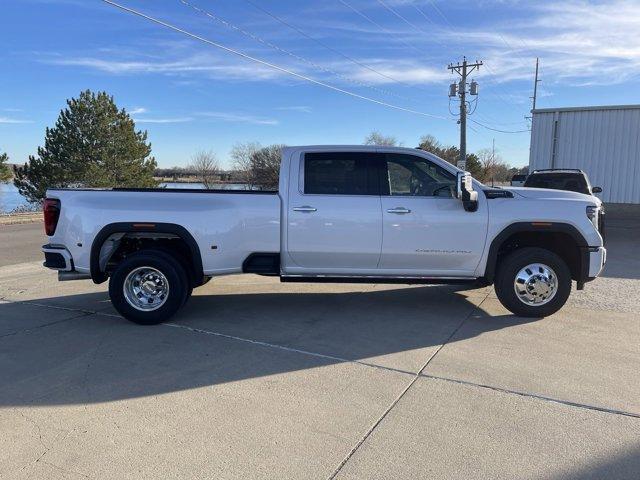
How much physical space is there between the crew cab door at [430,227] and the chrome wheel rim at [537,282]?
0.57 metres

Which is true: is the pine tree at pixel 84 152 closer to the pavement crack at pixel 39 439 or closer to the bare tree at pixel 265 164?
the bare tree at pixel 265 164

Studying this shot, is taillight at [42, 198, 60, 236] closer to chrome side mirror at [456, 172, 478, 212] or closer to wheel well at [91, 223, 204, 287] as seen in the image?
wheel well at [91, 223, 204, 287]

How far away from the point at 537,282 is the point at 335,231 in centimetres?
243

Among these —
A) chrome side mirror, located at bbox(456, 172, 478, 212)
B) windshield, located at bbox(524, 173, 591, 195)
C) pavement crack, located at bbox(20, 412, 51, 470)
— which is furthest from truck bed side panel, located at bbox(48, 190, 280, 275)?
windshield, located at bbox(524, 173, 591, 195)

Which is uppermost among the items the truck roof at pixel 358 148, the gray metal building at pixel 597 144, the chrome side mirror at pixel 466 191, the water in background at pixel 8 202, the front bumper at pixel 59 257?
the gray metal building at pixel 597 144

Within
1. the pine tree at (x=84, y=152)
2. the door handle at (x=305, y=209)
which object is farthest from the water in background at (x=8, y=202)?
the door handle at (x=305, y=209)

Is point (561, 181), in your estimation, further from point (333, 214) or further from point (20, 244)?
point (20, 244)

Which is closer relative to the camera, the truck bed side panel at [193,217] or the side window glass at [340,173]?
the truck bed side panel at [193,217]

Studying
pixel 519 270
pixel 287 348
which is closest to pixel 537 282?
pixel 519 270

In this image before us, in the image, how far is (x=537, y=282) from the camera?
5.98 meters

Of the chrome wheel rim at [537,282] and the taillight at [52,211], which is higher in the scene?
the taillight at [52,211]

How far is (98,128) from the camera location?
3284 centimetres

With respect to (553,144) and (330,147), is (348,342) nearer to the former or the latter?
(330,147)

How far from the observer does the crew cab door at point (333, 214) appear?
5.91 meters
